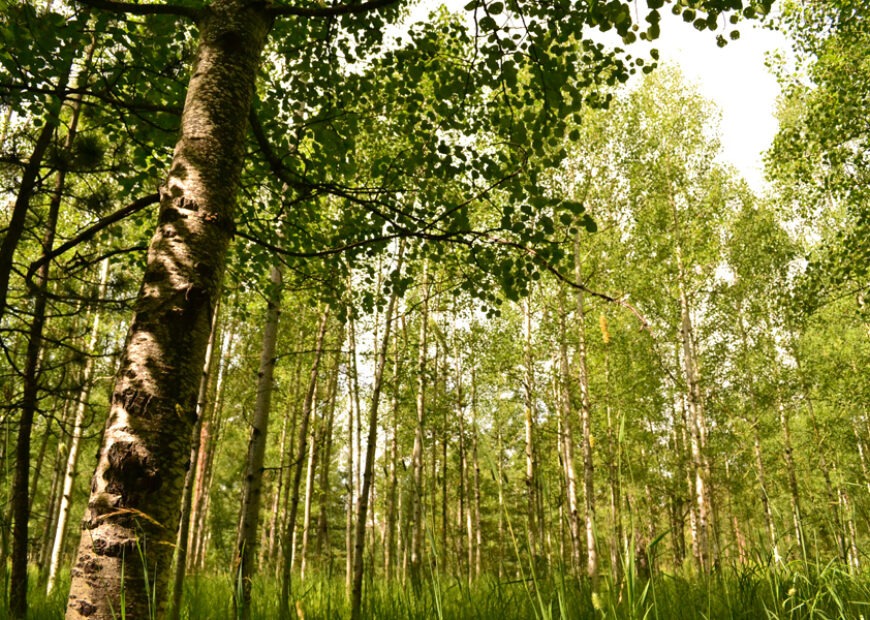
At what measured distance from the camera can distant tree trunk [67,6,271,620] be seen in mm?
1467

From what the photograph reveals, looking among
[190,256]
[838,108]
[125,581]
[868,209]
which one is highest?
[838,108]

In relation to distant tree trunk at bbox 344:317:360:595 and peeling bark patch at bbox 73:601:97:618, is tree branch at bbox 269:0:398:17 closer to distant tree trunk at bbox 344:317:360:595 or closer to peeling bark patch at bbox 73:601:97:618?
peeling bark patch at bbox 73:601:97:618

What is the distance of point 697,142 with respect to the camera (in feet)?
48.2

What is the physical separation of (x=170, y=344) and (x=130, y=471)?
16.9 inches

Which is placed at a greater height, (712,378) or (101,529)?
(712,378)

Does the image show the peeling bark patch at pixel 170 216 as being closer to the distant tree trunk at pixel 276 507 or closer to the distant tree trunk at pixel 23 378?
the distant tree trunk at pixel 23 378

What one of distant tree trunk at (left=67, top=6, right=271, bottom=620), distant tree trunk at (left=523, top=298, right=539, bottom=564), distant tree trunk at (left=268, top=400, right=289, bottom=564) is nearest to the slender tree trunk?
distant tree trunk at (left=268, top=400, right=289, bottom=564)

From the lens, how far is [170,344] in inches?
68.0

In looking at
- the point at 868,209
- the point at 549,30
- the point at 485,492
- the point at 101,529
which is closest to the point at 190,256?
the point at 101,529

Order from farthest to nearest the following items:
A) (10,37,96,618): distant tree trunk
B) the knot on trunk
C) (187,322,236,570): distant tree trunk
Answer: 1. (187,322,236,570): distant tree trunk
2. (10,37,96,618): distant tree trunk
3. the knot on trunk

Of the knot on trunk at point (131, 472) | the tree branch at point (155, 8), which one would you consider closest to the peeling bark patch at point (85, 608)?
the knot on trunk at point (131, 472)

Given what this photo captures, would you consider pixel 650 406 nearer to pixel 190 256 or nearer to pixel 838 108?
pixel 838 108

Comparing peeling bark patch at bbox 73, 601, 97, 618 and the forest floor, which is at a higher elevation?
peeling bark patch at bbox 73, 601, 97, 618

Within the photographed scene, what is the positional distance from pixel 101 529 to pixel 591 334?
14.3 meters
